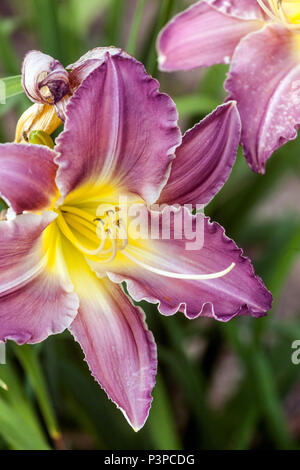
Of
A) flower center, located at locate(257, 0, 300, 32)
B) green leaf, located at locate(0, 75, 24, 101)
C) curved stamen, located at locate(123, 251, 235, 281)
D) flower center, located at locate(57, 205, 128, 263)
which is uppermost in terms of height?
flower center, located at locate(257, 0, 300, 32)

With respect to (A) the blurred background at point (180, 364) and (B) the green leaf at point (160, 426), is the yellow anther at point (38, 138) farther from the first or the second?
(B) the green leaf at point (160, 426)

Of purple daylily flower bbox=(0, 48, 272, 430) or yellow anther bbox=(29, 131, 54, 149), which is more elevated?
yellow anther bbox=(29, 131, 54, 149)

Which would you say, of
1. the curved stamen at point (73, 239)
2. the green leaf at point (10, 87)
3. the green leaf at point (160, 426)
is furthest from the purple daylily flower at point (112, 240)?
the green leaf at point (160, 426)

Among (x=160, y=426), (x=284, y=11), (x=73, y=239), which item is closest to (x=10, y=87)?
(x=73, y=239)

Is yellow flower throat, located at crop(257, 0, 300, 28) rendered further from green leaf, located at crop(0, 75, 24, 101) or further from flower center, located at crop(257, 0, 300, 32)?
green leaf, located at crop(0, 75, 24, 101)

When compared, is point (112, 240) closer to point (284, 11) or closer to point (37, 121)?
point (37, 121)

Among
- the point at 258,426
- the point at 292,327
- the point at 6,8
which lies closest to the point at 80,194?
the point at 292,327

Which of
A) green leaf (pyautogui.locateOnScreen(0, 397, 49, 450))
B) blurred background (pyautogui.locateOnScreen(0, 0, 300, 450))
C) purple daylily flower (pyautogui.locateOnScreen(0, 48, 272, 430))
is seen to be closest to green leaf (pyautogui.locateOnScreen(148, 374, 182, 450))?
blurred background (pyautogui.locateOnScreen(0, 0, 300, 450))
